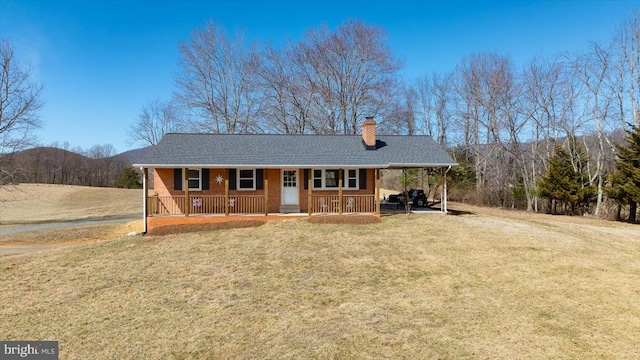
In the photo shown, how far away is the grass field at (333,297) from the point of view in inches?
200

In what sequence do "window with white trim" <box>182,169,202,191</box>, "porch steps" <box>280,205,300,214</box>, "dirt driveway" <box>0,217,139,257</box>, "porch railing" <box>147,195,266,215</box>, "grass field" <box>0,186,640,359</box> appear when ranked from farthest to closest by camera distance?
"porch steps" <box>280,205,300,214</box>, "window with white trim" <box>182,169,202,191</box>, "porch railing" <box>147,195,266,215</box>, "dirt driveway" <box>0,217,139,257</box>, "grass field" <box>0,186,640,359</box>

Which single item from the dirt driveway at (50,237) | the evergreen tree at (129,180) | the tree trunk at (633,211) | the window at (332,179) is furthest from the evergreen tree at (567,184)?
the evergreen tree at (129,180)

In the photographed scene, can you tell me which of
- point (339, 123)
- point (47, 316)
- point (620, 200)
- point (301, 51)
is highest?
point (301, 51)

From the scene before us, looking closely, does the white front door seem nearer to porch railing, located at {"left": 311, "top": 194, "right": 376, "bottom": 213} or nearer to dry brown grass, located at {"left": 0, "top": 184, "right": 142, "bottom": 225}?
porch railing, located at {"left": 311, "top": 194, "right": 376, "bottom": 213}

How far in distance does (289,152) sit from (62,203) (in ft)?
94.2

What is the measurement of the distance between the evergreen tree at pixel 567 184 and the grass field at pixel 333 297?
34.4 feet

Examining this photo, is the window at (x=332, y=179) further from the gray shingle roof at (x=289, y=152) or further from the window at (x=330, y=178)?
the gray shingle roof at (x=289, y=152)

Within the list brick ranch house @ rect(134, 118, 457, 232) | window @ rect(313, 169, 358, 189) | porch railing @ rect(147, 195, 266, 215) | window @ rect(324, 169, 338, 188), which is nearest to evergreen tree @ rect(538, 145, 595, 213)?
brick ranch house @ rect(134, 118, 457, 232)

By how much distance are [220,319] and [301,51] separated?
2949cm

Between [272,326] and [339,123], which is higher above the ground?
[339,123]

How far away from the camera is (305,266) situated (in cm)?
899

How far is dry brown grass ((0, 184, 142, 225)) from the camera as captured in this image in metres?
25.5

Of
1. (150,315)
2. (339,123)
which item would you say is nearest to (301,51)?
(339,123)

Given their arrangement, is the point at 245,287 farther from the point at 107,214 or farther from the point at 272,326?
the point at 107,214
